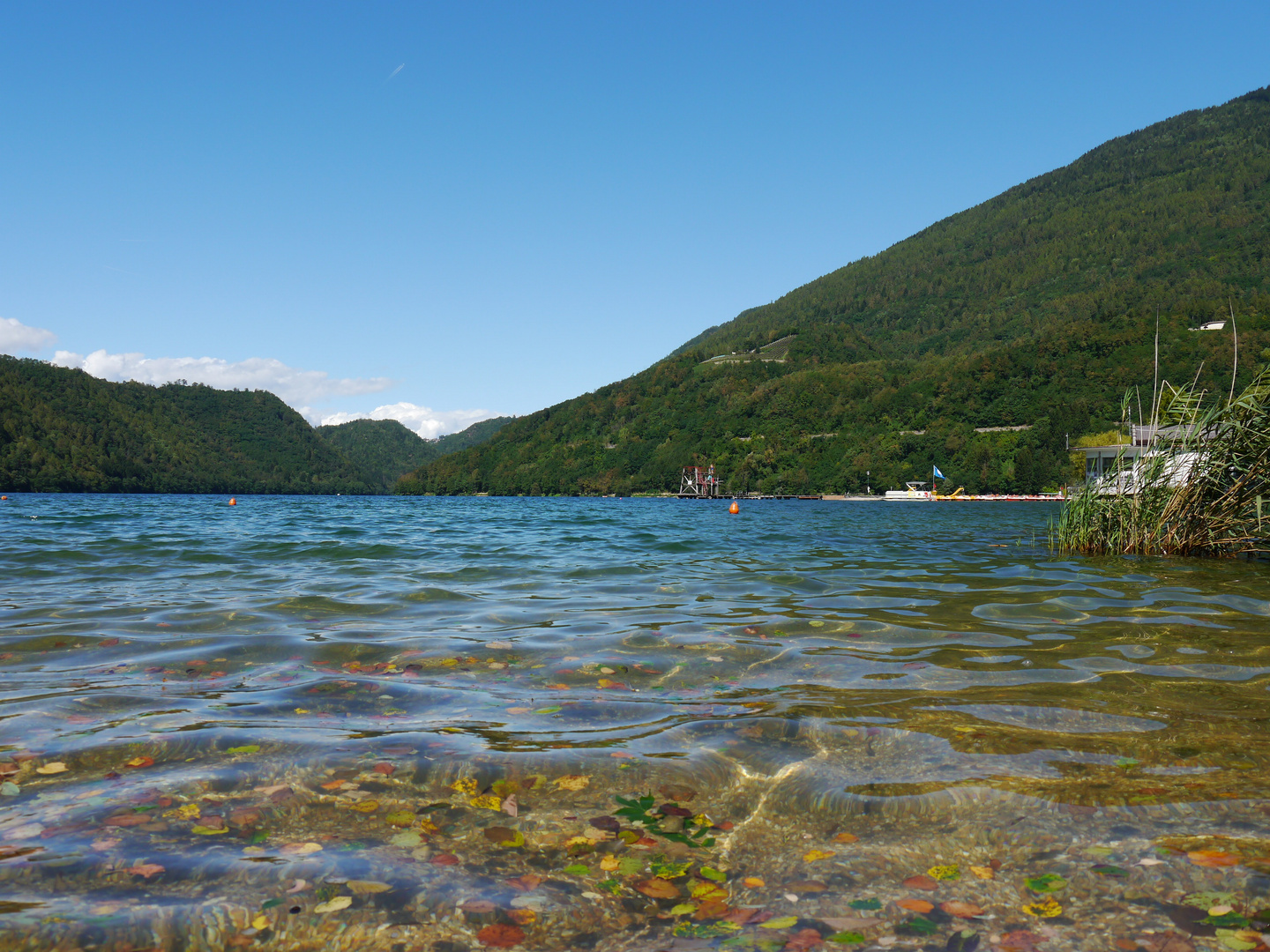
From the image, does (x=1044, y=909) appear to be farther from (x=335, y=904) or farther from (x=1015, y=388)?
(x=1015, y=388)

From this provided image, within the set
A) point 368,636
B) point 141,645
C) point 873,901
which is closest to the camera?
point 873,901

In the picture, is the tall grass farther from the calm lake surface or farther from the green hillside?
the green hillside

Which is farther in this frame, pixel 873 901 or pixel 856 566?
pixel 856 566

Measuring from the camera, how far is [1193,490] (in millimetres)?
13180

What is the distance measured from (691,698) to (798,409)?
594 ft

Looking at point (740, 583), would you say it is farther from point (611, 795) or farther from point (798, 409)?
point (798, 409)

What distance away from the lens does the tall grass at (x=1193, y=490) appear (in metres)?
12.1

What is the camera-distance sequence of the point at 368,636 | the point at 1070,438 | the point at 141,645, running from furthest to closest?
1. the point at 1070,438
2. the point at 368,636
3. the point at 141,645

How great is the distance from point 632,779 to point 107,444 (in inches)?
6977

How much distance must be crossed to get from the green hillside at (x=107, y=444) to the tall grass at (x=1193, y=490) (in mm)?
140660

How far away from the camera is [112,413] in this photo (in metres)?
160

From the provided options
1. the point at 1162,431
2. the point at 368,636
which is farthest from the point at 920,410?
the point at 368,636

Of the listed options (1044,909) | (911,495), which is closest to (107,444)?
(911,495)

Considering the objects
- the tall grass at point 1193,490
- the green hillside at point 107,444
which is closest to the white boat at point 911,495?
the tall grass at point 1193,490
